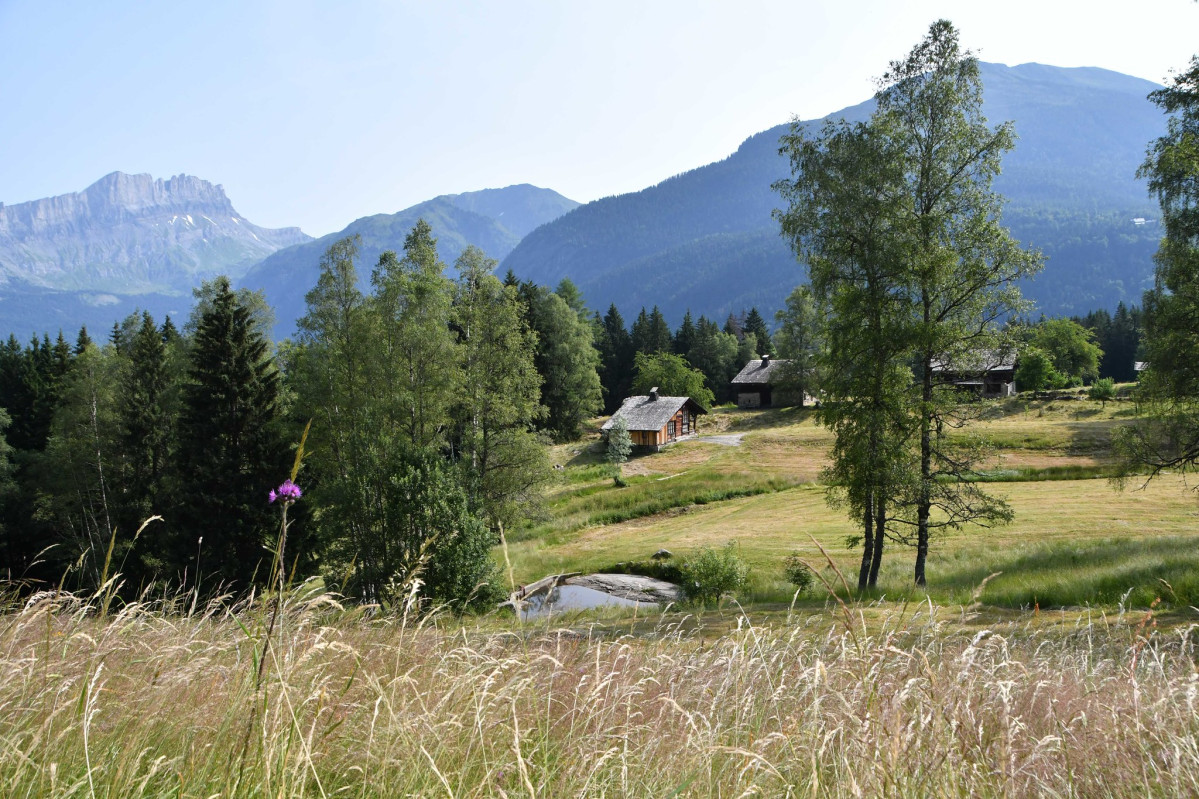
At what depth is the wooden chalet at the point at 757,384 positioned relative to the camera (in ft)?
281

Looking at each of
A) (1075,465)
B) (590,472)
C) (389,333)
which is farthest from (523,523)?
(1075,465)

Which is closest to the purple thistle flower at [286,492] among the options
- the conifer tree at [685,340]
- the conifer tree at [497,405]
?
the conifer tree at [497,405]

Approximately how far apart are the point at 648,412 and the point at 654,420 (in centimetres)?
146

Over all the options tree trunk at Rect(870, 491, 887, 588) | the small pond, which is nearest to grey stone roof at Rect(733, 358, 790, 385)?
the small pond

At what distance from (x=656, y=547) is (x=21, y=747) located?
31.4 metres

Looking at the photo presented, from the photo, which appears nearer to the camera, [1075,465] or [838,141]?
[838,141]

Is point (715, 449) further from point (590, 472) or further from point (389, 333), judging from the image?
point (389, 333)

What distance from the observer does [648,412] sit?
66.2 meters

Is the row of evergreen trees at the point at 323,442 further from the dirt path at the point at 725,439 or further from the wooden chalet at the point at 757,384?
the wooden chalet at the point at 757,384

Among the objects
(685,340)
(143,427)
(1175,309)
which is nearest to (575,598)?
(1175,309)

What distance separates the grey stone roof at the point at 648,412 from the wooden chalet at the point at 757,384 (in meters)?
19.4

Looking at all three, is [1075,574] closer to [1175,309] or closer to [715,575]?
[1175,309]

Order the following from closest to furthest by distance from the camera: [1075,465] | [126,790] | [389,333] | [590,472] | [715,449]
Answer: [126,790]
[389,333]
[1075,465]
[590,472]
[715,449]

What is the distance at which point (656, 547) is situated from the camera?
33.3 m
